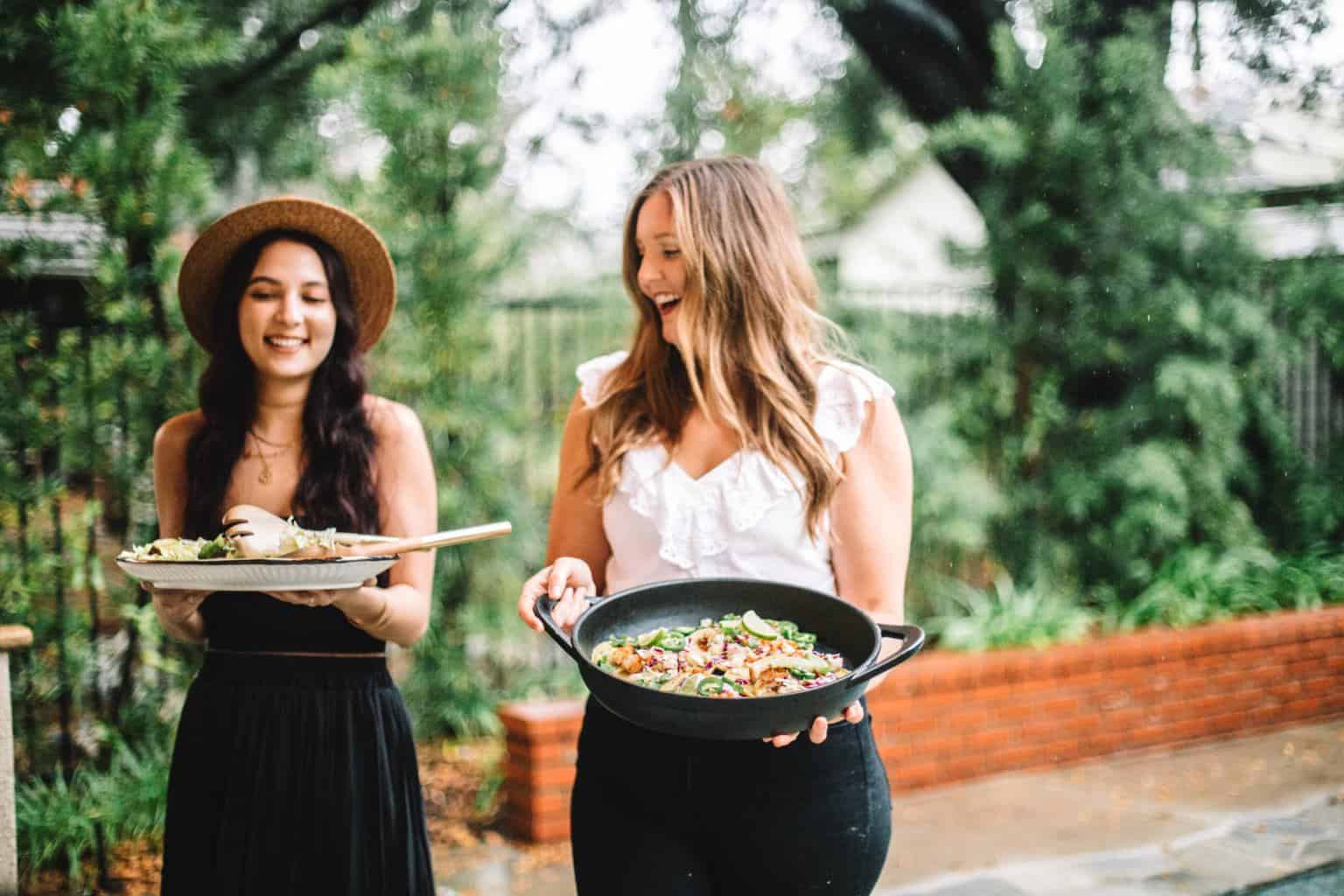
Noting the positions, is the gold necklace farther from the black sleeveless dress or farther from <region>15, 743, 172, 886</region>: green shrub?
<region>15, 743, 172, 886</region>: green shrub

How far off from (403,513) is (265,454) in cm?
34

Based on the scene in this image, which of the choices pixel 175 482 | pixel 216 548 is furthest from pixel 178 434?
pixel 216 548

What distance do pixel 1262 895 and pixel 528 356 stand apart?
360 centimetres

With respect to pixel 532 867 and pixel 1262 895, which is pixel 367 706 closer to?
pixel 532 867

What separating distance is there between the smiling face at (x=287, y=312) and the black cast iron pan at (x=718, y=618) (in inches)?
33.1

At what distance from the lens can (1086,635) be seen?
5.26 meters

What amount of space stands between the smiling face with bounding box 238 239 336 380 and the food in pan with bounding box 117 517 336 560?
47 centimetres

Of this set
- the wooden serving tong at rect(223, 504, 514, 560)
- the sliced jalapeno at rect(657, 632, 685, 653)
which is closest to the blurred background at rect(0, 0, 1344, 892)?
the wooden serving tong at rect(223, 504, 514, 560)

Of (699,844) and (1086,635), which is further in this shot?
(1086,635)

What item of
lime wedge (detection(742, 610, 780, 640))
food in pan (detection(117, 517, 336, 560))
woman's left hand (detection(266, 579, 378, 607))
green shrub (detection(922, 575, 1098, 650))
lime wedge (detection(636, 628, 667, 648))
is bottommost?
green shrub (detection(922, 575, 1098, 650))

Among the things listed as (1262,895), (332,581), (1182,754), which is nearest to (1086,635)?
(1182,754)

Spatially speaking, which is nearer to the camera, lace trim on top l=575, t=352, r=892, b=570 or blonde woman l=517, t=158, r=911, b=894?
blonde woman l=517, t=158, r=911, b=894

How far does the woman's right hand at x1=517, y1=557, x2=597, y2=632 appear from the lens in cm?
177

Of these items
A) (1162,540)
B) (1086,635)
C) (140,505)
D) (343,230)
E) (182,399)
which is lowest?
(1086,635)
